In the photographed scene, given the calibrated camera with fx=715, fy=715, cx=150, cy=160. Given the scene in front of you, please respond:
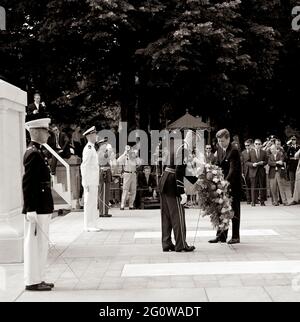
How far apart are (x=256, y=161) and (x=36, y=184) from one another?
14651mm

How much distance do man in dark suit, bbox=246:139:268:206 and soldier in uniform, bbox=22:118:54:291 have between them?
1423cm

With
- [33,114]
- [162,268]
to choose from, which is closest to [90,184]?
[33,114]

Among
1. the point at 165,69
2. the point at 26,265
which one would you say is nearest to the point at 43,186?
the point at 26,265

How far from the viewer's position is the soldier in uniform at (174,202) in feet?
39.1

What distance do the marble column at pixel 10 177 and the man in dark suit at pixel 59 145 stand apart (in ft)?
25.8

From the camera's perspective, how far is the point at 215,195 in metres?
12.3

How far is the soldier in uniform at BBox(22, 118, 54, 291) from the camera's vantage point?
8812mm

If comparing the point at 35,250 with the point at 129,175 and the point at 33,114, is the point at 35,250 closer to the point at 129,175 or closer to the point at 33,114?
the point at 33,114

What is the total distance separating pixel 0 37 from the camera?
93.2ft

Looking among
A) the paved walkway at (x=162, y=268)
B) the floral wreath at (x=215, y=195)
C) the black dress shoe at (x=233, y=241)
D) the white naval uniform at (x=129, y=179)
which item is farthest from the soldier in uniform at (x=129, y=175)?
the floral wreath at (x=215, y=195)

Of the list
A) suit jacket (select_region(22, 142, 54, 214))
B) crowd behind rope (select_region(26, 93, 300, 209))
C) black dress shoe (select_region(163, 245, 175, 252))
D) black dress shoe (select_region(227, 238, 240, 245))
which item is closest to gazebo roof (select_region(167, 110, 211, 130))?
crowd behind rope (select_region(26, 93, 300, 209))

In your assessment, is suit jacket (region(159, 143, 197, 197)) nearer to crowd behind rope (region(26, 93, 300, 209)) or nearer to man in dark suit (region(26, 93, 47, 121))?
man in dark suit (region(26, 93, 47, 121))

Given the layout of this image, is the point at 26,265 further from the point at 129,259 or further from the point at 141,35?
the point at 141,35
